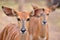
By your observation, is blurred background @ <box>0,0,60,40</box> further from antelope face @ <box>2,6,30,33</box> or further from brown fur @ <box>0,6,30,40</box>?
antelope face @ <box>2,6,30,33</box>

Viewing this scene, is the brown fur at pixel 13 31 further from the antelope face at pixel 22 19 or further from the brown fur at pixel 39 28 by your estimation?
the brown fur at pixel 39 28

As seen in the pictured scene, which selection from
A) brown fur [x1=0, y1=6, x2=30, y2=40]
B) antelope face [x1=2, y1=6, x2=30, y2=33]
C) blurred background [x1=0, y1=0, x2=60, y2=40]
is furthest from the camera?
blurred background [x1=0, y1=0, x2=60, y2=40]

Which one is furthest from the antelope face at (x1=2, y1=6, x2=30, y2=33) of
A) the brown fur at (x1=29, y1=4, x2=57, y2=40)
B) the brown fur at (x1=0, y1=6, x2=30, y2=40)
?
the brown fur at (x1=29, y1=4, x2=57, y2=40)

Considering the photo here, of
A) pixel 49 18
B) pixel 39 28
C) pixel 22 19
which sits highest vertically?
pixel 22 19

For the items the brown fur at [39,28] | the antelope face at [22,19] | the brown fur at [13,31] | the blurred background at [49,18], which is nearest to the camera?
the antelope face at [22,19]

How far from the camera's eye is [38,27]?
20.3 ft

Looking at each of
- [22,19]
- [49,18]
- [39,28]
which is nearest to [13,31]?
[22,19]

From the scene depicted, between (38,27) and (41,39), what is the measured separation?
39 cm

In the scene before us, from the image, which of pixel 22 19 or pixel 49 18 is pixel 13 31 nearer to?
pixel 22 19

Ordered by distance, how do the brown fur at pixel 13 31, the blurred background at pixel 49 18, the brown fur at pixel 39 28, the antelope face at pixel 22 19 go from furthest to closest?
the blurred background at pixel 49 18, the brown fur at pixel 39 28, the brown fur at pixel 13 31, the antelope face at pixel 22 19

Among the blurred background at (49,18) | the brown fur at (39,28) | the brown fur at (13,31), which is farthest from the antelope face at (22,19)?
the blurred background at (49,18)

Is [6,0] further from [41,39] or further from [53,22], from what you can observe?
[41,39]

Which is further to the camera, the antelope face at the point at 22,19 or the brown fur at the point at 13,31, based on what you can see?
the brown fur at the point at 13,31

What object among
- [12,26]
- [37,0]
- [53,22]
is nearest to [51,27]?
[53,22]
